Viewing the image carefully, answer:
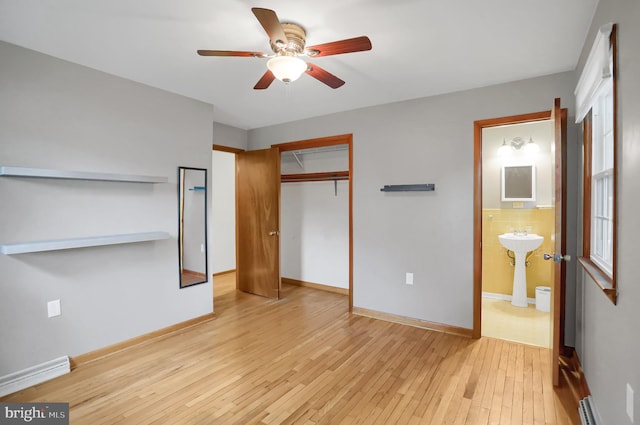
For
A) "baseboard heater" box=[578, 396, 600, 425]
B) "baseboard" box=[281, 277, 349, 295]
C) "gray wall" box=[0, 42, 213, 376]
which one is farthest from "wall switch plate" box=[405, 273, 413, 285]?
"gray wall" box=[0, 42, 213, 376]

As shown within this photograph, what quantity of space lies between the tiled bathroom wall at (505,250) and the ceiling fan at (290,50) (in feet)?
11.0

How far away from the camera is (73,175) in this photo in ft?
8.20

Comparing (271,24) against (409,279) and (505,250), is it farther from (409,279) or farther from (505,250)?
(505,250)

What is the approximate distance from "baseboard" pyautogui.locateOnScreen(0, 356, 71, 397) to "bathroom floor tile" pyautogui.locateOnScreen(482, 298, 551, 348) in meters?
3.80

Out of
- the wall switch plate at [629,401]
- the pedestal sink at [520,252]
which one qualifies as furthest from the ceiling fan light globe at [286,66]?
the pedestal sink at [520,252]

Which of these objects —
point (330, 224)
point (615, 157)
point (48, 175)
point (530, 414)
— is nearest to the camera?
point (615, 157)

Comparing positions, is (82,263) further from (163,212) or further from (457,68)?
(457,68)

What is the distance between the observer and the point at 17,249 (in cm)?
223

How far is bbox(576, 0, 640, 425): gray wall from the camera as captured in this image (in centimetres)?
129

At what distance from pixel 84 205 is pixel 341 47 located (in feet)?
7.98

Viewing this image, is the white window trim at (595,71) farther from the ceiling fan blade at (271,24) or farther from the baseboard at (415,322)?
the baseboard at (415,322)

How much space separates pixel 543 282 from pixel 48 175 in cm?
542

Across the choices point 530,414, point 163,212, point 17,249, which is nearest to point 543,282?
point 530,414

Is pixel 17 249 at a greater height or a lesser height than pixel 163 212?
lesser
